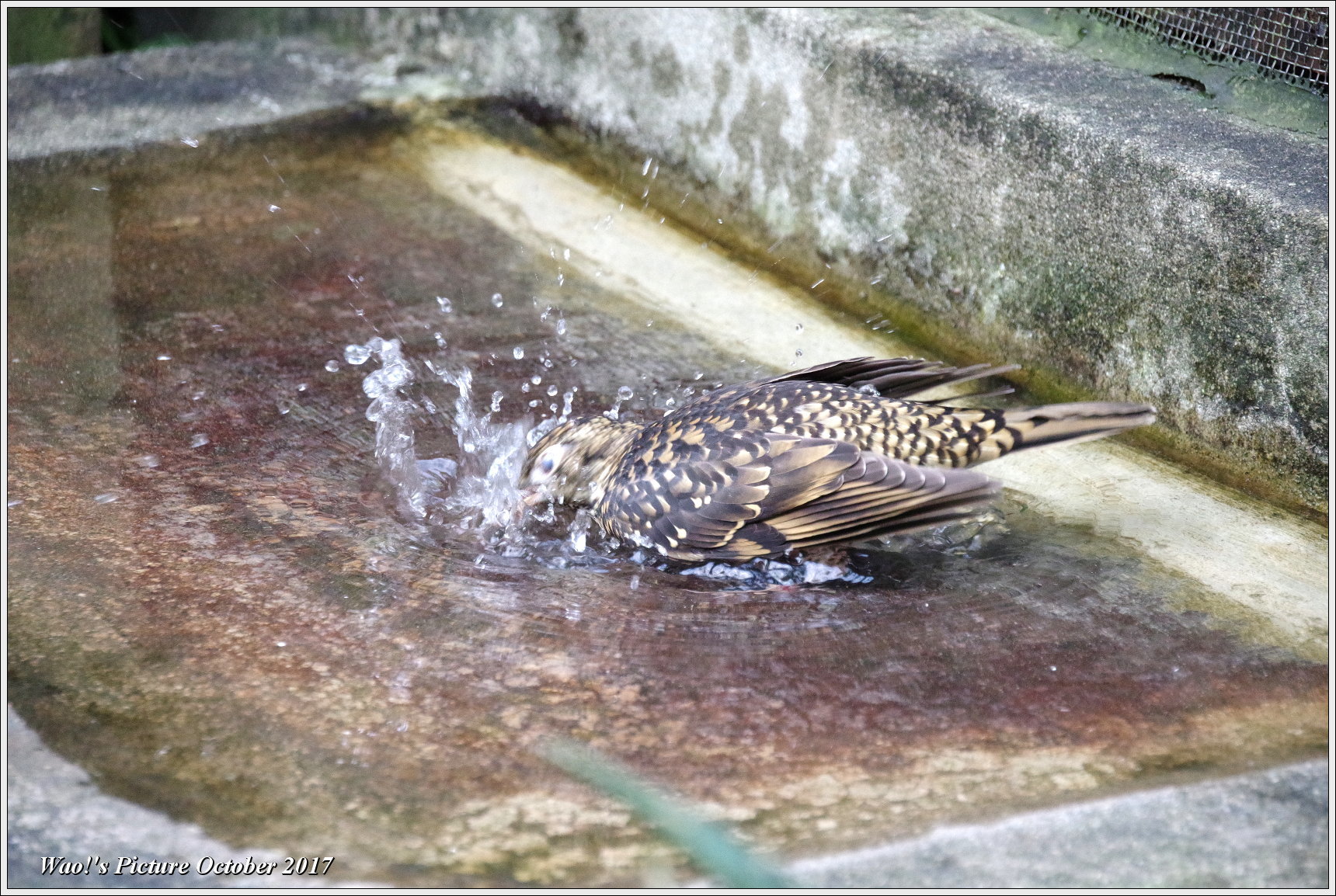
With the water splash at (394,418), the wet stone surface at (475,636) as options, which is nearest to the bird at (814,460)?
the wet stone surface at (475,636)

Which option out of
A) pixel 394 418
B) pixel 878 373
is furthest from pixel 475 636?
pixel 878 373

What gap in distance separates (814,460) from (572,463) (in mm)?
808

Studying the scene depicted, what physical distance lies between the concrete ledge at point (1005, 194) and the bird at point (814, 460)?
1.92 ft

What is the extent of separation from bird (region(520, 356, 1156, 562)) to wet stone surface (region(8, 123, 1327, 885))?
0.15 metres

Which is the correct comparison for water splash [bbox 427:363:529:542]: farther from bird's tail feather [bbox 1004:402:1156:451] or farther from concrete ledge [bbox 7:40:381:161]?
concrete ledge [bbox 7:40:381:161]

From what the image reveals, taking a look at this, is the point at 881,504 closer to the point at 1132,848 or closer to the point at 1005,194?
the point at 1132,848

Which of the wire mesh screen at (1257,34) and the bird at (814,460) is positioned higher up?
the wire mesh screen at (1257,34)

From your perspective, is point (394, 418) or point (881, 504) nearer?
point (881, 504)

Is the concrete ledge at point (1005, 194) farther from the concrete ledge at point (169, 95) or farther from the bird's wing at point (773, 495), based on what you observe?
the concrete ledge at point (169, 95)

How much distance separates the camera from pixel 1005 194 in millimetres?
4043

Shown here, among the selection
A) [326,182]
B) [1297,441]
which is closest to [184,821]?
[1297,441]

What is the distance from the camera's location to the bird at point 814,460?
121 inches

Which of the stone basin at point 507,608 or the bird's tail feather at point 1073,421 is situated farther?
the bird's tail feather at point 1073,421

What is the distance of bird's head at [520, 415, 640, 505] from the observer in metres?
3.62
